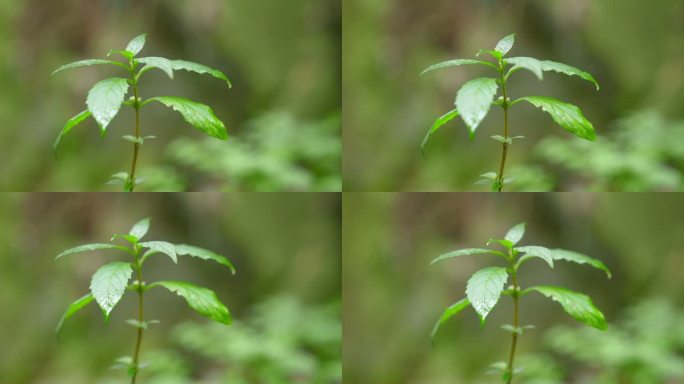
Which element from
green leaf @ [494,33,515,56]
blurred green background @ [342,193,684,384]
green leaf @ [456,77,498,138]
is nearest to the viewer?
green leaf @ [456,77,498,138]

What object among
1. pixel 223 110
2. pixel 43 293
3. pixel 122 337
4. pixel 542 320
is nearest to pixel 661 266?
pixel 542 320

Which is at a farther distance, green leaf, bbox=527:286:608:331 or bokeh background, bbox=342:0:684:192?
bokeh background, bbox=342:0:684:192

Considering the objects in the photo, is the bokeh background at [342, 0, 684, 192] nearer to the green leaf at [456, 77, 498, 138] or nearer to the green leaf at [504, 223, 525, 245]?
the green leaf at [504, 223, 525, 245]

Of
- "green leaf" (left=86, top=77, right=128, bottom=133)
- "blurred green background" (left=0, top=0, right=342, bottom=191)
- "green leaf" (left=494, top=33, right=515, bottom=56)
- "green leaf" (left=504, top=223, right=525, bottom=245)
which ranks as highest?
"blurred green background" (left=0, top=0, right=342, bottom=191)

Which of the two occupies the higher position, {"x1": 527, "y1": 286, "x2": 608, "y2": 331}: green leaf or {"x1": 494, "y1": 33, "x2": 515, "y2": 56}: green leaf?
{"x1": 494, "y1": 33, "x2": 515, "y2": 56}: green leaf

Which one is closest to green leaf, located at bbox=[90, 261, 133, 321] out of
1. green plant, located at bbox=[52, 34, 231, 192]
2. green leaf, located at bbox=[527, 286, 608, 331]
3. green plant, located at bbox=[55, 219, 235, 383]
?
green plant, located at bbox=[55, 219, 235, 383]

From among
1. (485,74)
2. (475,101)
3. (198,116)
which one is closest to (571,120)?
(475,101)

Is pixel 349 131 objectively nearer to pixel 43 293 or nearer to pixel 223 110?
pixel 223 110
